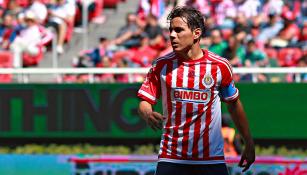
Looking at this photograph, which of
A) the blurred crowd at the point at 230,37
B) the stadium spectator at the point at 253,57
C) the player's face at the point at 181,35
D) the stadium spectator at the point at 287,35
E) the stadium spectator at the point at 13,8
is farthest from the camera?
the stadium spectator at the point at 13,8

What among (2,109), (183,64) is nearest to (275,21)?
(2,109)

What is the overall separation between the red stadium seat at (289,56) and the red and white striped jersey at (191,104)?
738 cm

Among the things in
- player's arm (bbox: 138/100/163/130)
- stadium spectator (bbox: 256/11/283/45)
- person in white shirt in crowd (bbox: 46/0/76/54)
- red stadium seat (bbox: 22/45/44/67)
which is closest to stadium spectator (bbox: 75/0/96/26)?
person in white shirt in crowd (bbox: 46/0/76/54)

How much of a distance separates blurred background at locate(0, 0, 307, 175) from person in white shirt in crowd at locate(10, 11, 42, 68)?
0.7 inches

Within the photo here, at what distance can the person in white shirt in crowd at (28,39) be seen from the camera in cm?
1485

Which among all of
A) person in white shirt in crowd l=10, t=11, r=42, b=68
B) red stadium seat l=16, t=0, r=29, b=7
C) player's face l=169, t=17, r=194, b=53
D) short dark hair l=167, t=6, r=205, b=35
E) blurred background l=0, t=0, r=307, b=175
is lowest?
blurred background l=0, t=0, r=307, b=175

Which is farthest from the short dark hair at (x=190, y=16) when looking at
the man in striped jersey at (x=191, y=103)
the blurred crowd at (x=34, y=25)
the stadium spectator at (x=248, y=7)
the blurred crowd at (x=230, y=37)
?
the stadium spectator at (x=248, y=7)

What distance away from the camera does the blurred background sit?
12453 millimetres

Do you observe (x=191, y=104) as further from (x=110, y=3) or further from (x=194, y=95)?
(x=110, y=3)

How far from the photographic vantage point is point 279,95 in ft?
42.4

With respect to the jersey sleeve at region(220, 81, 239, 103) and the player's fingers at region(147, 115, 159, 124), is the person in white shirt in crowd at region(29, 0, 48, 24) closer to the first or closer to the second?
the jersey sleeve at region(220, 81, 239, 103)

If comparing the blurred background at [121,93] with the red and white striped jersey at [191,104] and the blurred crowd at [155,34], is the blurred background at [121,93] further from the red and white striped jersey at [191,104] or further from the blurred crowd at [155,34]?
the red and white striped jersey at [191,104]

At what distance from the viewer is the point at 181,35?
637 centimetres

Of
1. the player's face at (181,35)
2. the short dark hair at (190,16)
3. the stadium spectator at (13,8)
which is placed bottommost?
the stadium spectator at (13,8)
